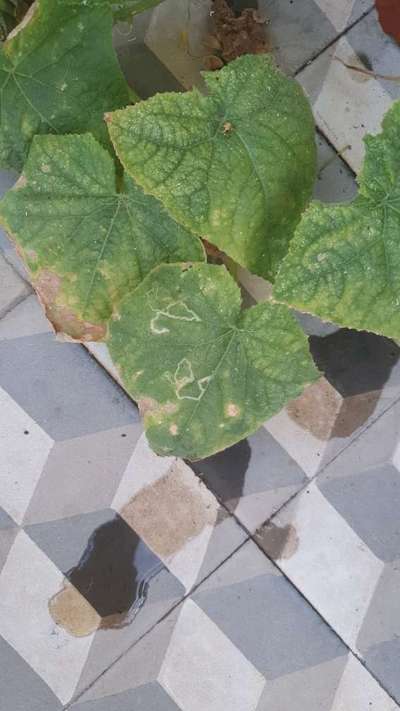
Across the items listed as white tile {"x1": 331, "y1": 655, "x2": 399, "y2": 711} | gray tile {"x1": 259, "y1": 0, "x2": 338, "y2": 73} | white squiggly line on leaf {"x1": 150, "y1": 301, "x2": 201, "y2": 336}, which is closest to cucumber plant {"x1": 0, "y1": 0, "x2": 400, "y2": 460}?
white squiggly line on leaf {"x1": 150, "y1": 301, "x2": 201, "y2": 336}

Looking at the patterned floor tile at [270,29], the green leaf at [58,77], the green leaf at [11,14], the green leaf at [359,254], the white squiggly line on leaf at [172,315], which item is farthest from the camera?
the patterned floor tile at [270,29]

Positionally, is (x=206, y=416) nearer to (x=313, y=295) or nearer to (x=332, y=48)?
(x=313, y=295)

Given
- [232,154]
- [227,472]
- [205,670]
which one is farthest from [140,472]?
[232,154]

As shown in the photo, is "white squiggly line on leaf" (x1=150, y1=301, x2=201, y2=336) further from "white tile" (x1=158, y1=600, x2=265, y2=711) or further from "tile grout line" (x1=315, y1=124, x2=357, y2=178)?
"white tile" (x1=158, y1=600, x2=265, y2=711)

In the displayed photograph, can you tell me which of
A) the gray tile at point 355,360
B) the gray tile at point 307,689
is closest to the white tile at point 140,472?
the gray tile at point 355,360

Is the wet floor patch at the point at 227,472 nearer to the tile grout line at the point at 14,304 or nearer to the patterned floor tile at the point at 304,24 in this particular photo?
the tile grout line at the point at 14,304

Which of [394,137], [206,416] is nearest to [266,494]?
[206,416]
